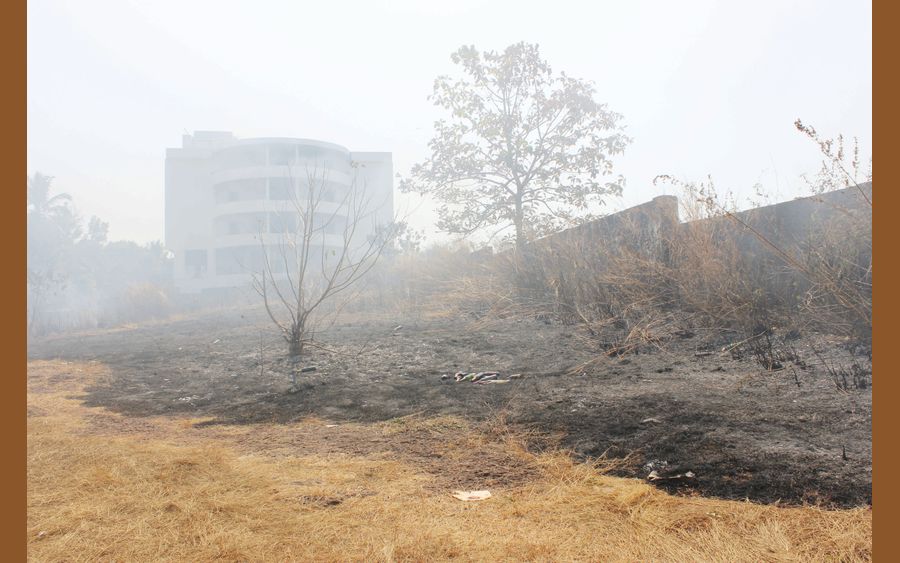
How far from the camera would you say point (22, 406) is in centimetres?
133

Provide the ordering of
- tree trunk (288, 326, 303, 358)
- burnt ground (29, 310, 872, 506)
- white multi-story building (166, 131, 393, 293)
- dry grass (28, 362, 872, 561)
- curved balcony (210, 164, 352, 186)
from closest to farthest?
dry grass (28, 362, 872, 561) < burnt ground (29, 310, 872, 506) < tree trunk (288, 326, 303, 358) < white multi-story building (166, 131, 393, 293) < curved balcony (210, 164, 352, 186)

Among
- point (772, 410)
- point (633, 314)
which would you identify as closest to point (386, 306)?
point (633, 314)

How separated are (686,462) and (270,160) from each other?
1360 inches

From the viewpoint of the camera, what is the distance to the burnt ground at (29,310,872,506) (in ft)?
7.55

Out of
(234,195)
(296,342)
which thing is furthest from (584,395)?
(234,195)

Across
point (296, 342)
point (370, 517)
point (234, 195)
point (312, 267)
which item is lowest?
point (370, 517)

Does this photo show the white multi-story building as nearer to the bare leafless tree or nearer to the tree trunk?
A: the bare leafless tree

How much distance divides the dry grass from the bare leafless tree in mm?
3018

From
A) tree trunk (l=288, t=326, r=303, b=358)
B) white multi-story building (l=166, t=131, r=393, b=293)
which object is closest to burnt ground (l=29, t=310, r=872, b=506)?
tree trunk (l=288, t=326, r=303, b=358)

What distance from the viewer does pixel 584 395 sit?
3.74 m

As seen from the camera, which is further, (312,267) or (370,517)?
(312,267)

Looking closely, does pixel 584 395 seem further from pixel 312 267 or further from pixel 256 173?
pixel 256 173

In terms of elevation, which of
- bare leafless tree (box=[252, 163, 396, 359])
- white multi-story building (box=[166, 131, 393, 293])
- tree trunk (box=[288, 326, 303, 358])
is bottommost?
tree trunk (box=[288, 326, 303, 358])

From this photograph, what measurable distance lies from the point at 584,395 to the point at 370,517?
2149mm
